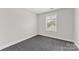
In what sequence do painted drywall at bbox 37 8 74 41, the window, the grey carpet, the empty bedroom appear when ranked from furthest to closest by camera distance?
painted drywall at bbox 37 8 74 41, the window, the empty bedroom, the grey carpet

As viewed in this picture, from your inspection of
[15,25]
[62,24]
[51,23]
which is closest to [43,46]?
[51,23]

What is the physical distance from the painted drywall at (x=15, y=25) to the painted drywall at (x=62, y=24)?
382 mm

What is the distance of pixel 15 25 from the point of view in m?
2.90

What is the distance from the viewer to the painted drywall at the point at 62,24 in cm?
312

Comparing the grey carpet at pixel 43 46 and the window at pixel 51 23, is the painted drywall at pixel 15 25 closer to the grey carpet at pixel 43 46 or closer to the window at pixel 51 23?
the grey carpet at pixel 43 46

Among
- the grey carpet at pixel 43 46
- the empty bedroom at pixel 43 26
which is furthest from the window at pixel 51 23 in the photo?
the grey carpet at pixel 43 46

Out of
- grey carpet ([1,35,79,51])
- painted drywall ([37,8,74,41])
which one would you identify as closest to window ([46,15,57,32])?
painted drywall ([37,8,74,41])

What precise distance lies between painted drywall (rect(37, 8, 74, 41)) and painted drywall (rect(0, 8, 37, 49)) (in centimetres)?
38

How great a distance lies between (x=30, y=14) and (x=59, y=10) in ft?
4.92

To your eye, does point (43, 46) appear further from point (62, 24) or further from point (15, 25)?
point (62, 24)

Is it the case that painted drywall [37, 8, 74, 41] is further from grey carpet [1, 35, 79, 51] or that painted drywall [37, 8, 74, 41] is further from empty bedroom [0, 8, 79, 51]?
grey carpet [1, 35, 79, 51]

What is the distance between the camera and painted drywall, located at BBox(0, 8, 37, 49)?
2.29 meters
